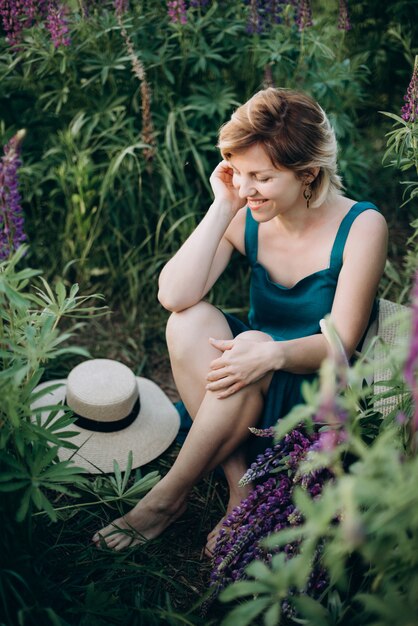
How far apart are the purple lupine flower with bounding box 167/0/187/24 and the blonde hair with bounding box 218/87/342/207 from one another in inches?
40.6

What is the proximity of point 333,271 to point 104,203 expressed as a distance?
1.32 meters

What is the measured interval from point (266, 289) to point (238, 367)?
→ 423 millimetres

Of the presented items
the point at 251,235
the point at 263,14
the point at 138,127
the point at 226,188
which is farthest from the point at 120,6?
the point at 251,235

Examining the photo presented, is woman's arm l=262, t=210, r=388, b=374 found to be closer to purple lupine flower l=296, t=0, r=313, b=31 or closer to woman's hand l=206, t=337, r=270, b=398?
woman's hand l=206, t=337, r=270, b=398

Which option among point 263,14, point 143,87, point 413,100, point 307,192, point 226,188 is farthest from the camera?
point 263,14

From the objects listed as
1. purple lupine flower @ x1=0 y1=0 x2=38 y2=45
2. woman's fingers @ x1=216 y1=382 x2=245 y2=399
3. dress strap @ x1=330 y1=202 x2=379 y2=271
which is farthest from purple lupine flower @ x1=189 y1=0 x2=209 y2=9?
woman's fingers @ x1=216 y1=382 x2=245 y2=399

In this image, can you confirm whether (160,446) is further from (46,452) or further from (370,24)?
(370,24)

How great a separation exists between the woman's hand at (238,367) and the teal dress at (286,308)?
0.11m

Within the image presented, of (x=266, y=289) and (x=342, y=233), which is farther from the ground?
(x=342, y=233)

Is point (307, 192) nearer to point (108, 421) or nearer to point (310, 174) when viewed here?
point (310, 174)

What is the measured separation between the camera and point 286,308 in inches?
85.3

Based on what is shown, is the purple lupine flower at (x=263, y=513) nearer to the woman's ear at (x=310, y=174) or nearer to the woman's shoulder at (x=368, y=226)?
the woman's shoulder at (x=368, y=226)

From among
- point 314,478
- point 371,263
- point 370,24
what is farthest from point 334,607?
point 370,24

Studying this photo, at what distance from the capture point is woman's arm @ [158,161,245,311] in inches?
81.5
